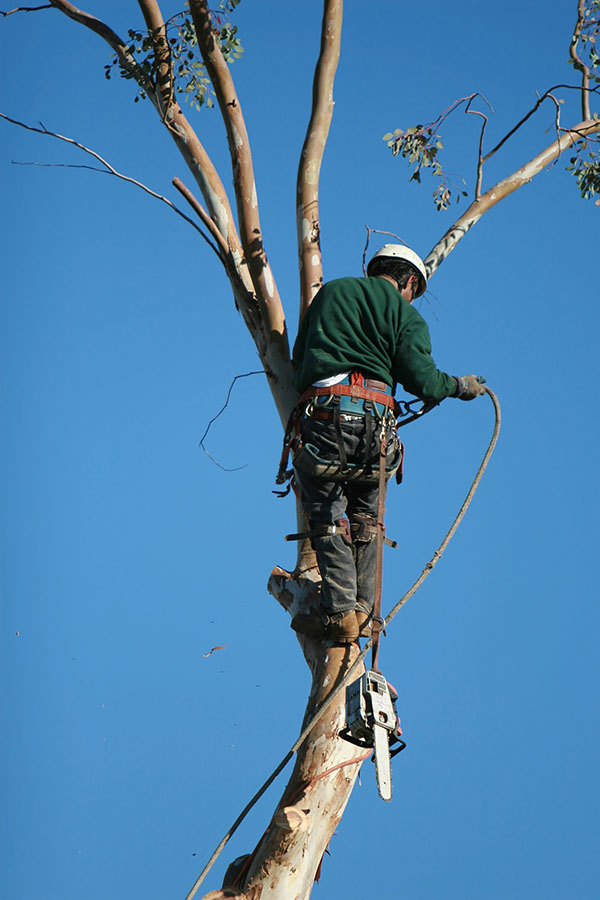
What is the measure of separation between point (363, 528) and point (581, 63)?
15.0 feet

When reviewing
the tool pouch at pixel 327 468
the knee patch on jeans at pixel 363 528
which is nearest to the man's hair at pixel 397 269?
the tool pouch at pixel 327 468

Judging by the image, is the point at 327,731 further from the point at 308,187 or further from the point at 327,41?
the point at 327,41

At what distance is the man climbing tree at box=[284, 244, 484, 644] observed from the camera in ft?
16.5

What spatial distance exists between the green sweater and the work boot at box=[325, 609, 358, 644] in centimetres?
119

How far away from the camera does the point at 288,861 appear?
14.9ft

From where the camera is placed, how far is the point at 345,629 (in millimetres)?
4930

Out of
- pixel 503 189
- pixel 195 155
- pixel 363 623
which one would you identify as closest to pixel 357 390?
pixel 363 623

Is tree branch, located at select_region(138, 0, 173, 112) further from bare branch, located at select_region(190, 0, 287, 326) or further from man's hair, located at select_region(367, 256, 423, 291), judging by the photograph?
man's hair, located at select_region(367, 256, 423, 291)

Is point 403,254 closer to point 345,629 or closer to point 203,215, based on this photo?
point 203,215

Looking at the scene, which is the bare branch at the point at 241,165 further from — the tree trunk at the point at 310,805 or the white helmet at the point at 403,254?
the tree trunk at the point at 310,805

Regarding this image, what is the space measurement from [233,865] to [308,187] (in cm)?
387

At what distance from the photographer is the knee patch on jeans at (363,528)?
5.21m

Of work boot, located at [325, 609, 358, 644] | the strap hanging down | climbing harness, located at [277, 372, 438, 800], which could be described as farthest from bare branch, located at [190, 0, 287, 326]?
work boot, located at [325, 609, 358, 644]

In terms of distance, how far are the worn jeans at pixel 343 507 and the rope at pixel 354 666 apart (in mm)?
267
